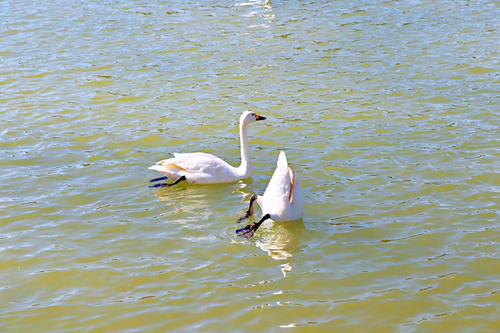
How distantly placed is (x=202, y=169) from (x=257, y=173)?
3.19 ft

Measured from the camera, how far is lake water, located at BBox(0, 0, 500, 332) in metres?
6.84

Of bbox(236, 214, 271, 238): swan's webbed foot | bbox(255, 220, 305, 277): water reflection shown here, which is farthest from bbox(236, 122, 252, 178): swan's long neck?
bbox(236, 214, 271, 238): swan's webbed foot

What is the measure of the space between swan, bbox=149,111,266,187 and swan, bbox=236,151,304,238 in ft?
4.79

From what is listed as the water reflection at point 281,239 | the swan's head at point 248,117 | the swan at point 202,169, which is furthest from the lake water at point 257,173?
the swan's head at point 248,117

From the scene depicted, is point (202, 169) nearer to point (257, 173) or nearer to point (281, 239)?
point (257, 173)

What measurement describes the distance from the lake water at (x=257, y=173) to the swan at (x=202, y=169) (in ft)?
0.59

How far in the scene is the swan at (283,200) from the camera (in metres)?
8.41

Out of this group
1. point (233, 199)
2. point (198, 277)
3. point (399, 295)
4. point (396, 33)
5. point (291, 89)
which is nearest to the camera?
point (399, 295)

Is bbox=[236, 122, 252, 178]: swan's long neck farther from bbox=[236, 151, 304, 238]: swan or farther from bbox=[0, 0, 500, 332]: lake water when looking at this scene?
bbox=[236, 151, 304, 238]: swan

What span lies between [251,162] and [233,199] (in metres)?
1.19

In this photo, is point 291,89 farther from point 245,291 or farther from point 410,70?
point 245,291

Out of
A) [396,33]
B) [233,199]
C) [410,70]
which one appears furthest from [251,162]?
[396,33]

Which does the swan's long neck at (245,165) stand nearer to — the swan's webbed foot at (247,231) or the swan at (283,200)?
the swan at (283,200)

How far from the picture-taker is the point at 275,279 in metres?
7.24
